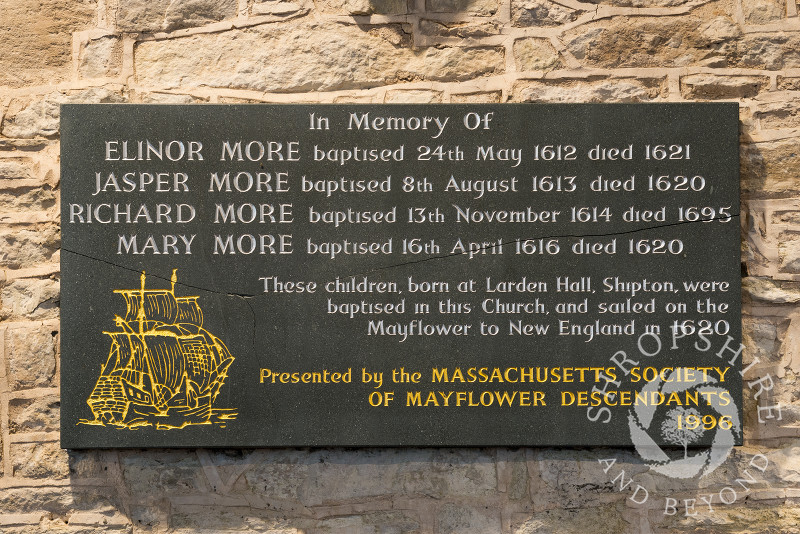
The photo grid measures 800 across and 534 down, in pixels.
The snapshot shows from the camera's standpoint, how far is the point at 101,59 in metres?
2.65

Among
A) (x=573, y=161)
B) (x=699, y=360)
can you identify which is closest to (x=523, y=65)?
(x=573, y=161)

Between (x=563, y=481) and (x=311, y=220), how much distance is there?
60.3 inches

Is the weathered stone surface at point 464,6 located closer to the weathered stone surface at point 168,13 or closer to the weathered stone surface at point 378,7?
the weathered stone surface at point 378,7

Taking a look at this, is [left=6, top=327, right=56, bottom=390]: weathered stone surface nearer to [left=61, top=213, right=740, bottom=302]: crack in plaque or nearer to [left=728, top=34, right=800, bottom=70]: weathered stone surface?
[left=61, top=213, right=740, bottom=302]: crack in plaque

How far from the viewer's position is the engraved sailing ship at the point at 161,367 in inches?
99.0

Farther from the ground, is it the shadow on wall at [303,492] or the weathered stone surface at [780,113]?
the weathered stone surface at [780,113]

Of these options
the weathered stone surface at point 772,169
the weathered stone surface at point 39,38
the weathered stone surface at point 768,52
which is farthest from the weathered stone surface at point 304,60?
the weathered stone surface at point 772,169

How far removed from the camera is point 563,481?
256cm

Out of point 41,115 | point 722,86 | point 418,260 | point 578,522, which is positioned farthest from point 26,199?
point 722,86

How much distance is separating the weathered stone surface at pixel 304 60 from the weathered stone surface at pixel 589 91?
0.17 metres

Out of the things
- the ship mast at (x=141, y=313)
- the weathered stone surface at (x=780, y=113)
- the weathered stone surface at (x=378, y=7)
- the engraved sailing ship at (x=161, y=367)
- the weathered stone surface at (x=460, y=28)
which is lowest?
the engraved sailing ship at (x=161, y=367)

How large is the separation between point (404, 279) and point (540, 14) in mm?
1313

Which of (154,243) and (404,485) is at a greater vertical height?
(154,243)

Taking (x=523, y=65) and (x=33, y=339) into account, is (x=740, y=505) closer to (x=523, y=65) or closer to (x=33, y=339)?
(x=523, y=65)
